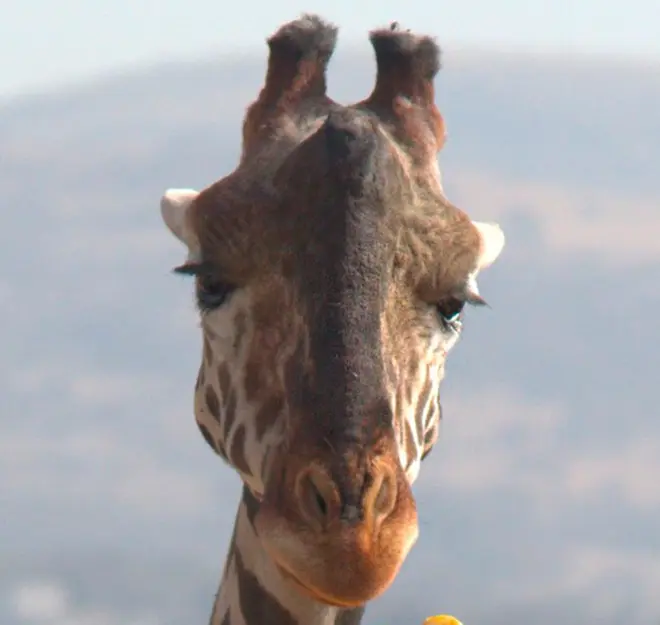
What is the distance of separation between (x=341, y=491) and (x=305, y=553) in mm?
195

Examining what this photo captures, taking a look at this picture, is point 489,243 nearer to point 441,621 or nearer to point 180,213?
point 180,213

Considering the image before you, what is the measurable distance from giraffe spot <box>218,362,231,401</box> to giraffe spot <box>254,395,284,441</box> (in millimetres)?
272

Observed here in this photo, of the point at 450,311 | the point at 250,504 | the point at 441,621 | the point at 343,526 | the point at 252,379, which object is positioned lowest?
the point at 441,621

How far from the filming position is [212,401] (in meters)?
6.50

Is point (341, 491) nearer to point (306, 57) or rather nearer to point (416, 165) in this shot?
point (416, 165)

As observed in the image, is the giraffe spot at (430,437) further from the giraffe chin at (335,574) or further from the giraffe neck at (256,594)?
the giraffe chin at (335,574)

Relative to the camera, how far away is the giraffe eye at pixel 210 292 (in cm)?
627

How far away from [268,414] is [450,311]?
680 mm

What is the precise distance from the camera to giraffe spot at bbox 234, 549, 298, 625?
634 cm

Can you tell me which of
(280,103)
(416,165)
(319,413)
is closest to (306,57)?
(280,103)

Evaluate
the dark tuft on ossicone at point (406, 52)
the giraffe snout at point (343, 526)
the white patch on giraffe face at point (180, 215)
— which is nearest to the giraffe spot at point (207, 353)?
the white patch on giraffe face at point (180, 215)

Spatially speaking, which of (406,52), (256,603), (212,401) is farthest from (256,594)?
(406,52)

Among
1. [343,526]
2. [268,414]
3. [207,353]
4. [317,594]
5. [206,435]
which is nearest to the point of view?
[343,526]

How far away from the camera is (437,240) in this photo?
624 centimetres
